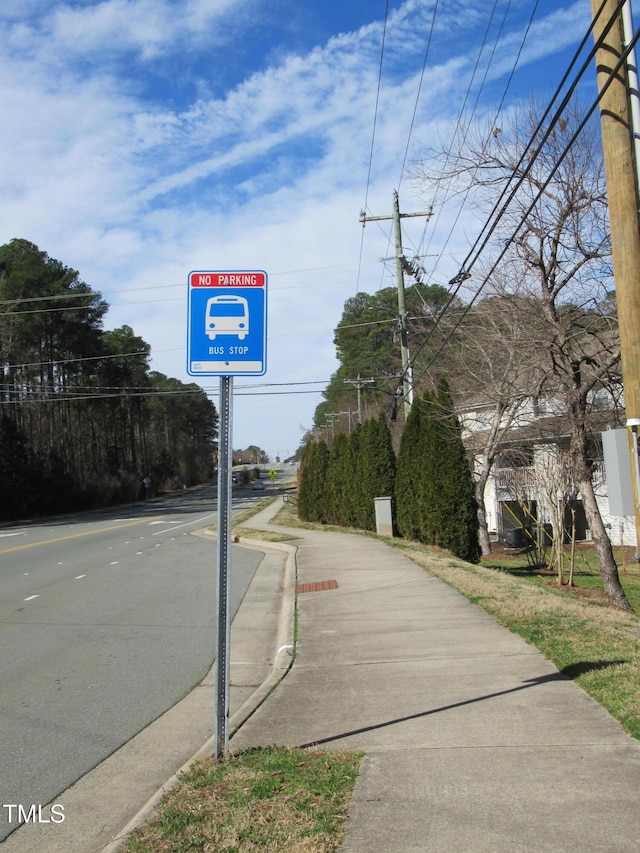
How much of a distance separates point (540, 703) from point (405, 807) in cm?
201

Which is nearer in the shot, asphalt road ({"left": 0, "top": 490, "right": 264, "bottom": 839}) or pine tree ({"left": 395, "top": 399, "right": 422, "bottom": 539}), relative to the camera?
asphalt road ({"left": 0, "top": 490, "right": 264, "bottom": 839})

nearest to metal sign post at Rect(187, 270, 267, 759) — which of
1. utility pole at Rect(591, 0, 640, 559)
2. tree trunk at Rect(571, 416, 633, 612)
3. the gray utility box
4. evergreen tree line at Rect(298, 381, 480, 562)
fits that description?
utility pole at Rect(591, 0, 640, 559)

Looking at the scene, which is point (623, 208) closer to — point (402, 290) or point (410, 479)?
point (410, 479)

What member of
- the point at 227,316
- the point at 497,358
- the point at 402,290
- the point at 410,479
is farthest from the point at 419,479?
the point at 227,316

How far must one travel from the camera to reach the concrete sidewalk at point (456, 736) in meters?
3.54

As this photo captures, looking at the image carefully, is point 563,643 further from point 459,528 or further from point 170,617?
point 459,528

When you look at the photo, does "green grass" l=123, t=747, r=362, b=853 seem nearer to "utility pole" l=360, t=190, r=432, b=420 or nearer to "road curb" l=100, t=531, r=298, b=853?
"road curb" l=100, t=531, r=298, b=853

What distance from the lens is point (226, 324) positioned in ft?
16.7

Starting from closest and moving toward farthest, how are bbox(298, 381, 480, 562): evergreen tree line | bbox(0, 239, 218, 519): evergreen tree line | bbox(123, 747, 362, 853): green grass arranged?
bbox(123, 747, 362, 853): green grass < bbox(298, 381, 480, 562): evergreen tree line < bbox(0, 239, 218, 519): evergreen tree line

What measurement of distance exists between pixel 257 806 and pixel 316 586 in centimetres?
892

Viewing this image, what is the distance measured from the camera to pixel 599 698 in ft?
17.9

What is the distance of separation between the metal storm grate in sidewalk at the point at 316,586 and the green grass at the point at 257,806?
7672mm

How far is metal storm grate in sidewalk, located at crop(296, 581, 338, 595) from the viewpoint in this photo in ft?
40.7

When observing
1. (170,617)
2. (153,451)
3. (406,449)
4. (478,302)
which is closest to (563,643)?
(170,617)
